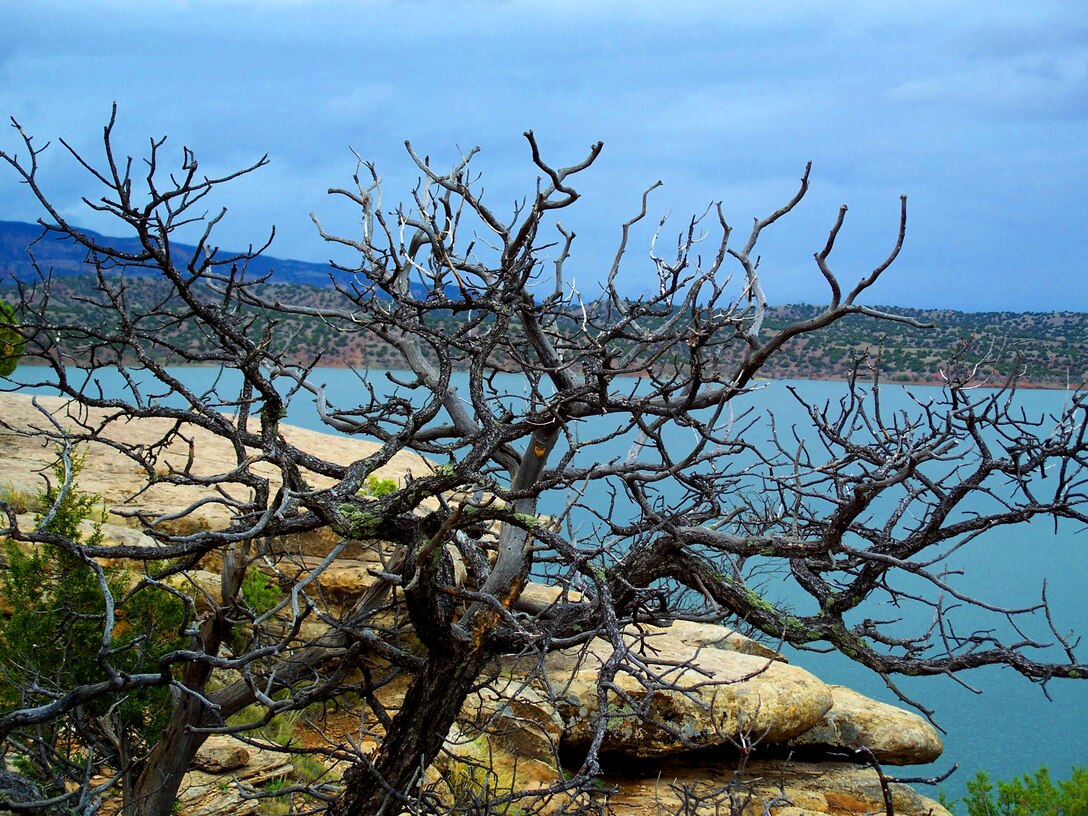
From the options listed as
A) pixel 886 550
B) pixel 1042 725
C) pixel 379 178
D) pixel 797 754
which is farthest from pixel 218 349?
pixel 1042 725

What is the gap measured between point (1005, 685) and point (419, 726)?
20.9 meters

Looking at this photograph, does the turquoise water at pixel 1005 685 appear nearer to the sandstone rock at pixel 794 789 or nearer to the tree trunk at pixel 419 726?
the sandstone rock at pixel 794 789

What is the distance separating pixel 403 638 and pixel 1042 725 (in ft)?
47.2

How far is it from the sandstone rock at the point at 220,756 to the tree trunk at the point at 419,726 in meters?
2.85

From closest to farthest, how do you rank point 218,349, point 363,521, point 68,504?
point 363,521 → point 218,349 → point 68,504

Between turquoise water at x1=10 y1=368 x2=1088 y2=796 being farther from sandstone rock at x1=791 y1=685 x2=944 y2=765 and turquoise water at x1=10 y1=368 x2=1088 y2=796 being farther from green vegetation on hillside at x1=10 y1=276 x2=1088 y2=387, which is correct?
green vegetation on hillside at x1=10 y1=276 x2=1088 y2=387

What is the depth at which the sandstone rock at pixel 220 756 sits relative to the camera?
7.59 metres

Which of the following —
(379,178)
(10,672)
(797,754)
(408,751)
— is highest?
(379,178)

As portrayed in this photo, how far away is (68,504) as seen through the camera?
7148 mm

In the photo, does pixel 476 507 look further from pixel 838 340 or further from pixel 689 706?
pixel 838 340

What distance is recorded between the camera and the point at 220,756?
7.68 m

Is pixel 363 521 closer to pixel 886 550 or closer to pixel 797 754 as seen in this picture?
pixel 886 550

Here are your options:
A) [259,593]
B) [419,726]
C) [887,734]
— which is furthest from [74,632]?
[887,734]

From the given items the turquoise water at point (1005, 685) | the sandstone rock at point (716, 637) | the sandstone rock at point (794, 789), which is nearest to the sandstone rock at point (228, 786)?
the sandstone rock at point (794, 789)
